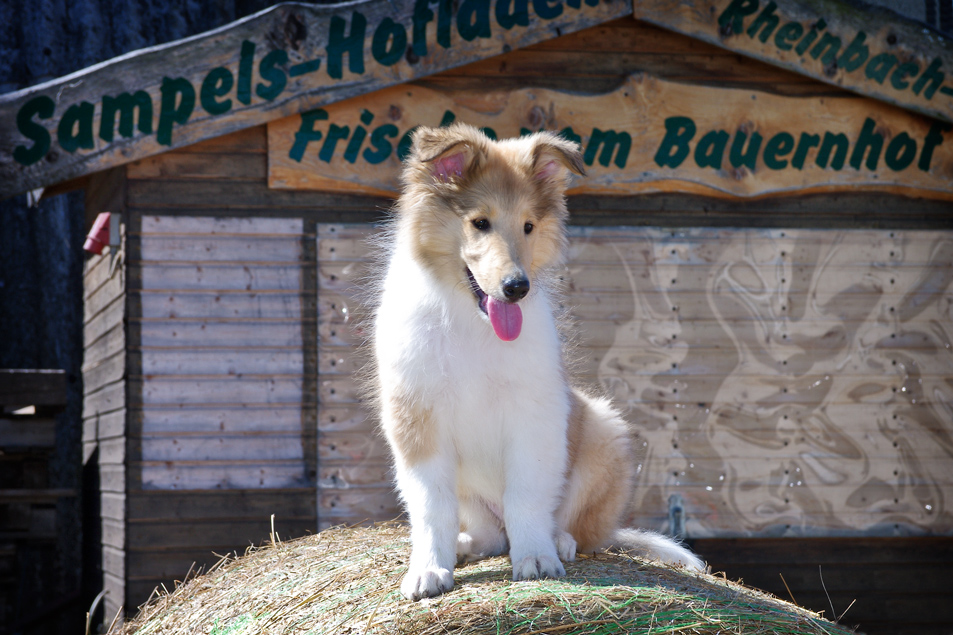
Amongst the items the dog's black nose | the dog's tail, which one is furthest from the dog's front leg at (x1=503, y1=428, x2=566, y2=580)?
the dog's tail

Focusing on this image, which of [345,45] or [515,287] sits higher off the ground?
[345,45]

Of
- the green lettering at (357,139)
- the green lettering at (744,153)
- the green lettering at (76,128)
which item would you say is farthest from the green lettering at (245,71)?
the green lettering at (744,153)

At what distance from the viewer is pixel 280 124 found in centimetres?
648

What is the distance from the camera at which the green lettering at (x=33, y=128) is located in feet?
18.6

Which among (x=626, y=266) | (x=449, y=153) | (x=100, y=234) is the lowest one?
(x=449, y=153)

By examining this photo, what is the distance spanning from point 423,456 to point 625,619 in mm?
960

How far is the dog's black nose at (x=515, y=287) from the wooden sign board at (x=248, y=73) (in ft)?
12.4

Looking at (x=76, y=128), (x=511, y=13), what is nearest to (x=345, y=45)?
(x=511, y=13)

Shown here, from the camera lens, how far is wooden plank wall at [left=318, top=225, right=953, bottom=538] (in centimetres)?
673

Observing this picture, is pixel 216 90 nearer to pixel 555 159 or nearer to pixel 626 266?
pixel 626 266

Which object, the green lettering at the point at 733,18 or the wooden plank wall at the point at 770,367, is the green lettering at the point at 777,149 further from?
the green lettering at the point at 733,18

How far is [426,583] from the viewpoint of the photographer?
119 inches

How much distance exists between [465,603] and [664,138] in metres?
4.83

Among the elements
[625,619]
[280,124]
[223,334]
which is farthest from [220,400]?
[625,619]
